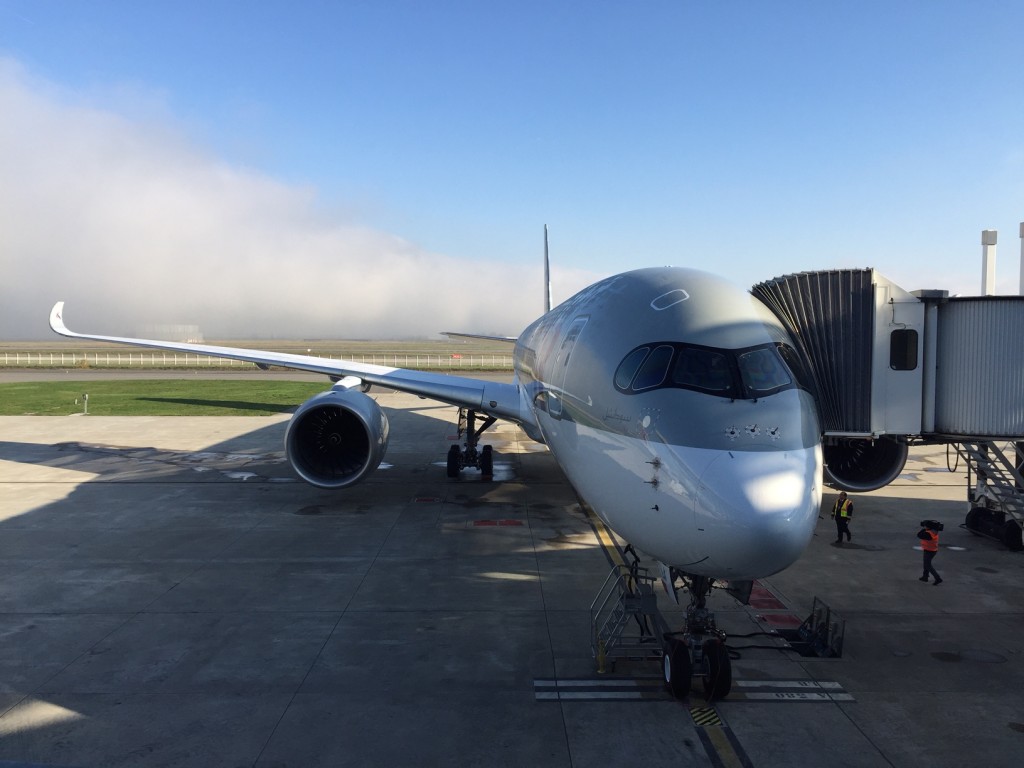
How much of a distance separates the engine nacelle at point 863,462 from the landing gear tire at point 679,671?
4.28 metres

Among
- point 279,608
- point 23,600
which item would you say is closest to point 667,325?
point 279,608

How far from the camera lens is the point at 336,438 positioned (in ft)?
48.2

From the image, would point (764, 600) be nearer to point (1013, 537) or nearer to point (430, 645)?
point (430, 645)

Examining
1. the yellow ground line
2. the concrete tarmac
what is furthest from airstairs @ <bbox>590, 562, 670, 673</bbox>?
the yellow ground line

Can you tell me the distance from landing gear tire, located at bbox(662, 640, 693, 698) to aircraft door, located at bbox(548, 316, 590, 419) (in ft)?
9.64

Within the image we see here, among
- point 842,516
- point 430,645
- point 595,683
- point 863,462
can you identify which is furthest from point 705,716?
point 842,516

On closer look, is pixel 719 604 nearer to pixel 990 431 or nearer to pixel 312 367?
pixel 990 431

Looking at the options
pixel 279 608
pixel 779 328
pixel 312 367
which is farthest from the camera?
pixel 312 367

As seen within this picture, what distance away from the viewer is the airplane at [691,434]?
545 cm

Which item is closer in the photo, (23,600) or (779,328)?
(779,328)

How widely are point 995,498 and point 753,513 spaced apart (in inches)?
435

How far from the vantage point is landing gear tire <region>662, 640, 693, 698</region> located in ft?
22.4

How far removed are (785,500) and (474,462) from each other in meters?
13.1

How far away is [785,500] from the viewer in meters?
5.43
